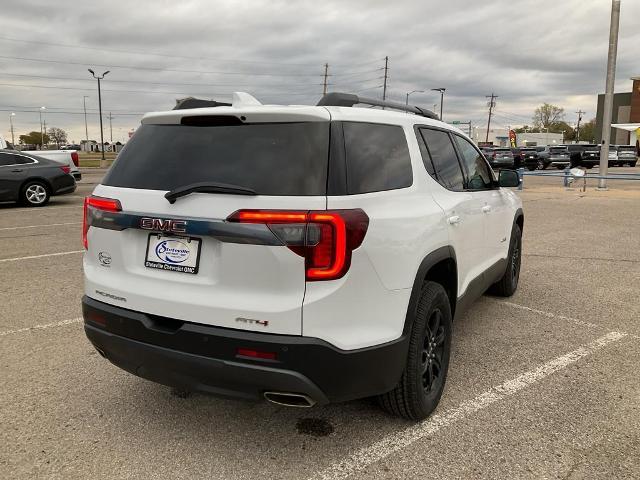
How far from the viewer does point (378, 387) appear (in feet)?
8.50

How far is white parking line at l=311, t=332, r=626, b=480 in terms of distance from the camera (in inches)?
104

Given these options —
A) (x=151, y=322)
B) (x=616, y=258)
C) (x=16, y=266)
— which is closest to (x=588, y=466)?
(x=151, y=322)

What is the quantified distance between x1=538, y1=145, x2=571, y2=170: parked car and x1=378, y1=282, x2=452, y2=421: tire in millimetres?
36131

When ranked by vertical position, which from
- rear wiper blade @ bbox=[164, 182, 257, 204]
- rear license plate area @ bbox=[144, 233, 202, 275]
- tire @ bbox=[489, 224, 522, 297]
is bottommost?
tire @ bbox=[489, 224, 522, 297]

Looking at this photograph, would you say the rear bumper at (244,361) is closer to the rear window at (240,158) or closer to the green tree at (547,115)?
the rear window at (240,158)

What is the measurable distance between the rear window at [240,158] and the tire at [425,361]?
101cm

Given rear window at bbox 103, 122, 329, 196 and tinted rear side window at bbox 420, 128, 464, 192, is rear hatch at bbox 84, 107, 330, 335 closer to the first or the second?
rear window at bbox 103, 122, 329, 196

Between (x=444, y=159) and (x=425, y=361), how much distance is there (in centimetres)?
141

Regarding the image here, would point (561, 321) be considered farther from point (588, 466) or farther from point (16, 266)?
point (16, 266)

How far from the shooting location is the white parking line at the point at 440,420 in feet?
8.68

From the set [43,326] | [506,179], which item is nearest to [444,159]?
[506,179]

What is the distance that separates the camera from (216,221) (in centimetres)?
240

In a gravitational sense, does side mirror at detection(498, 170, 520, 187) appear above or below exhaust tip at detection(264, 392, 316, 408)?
above

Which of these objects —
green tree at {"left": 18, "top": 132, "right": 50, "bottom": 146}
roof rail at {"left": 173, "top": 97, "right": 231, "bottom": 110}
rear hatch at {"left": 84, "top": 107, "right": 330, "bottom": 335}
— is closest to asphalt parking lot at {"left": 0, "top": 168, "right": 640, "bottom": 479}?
rear hatch at {"left": 84, "top": 107, "right": 330, "bottom": 335}
